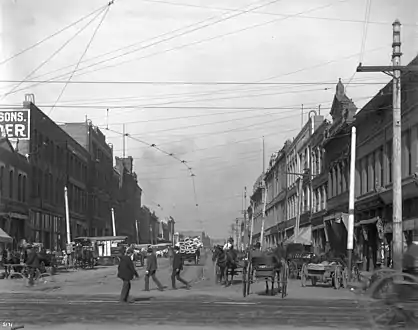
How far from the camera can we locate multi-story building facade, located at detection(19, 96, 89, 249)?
197ft

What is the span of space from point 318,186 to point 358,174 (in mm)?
15520

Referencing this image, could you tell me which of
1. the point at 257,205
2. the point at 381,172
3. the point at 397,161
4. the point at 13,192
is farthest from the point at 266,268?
the point at 257,205

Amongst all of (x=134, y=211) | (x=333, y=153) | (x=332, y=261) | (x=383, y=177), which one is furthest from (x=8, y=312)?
(x=134, y=211)

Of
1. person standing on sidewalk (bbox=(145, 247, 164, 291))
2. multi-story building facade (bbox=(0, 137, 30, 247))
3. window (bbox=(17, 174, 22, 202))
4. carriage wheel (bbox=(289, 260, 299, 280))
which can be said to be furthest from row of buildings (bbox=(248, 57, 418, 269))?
window (bbox=(17, 174, 22, 202))

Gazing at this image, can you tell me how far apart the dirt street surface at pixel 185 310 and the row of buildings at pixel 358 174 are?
1045 centimetres

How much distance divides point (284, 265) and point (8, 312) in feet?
33.0

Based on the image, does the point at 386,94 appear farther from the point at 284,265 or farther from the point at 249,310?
the point at 249,310

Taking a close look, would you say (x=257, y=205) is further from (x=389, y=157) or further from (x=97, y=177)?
(x=389, y=157)

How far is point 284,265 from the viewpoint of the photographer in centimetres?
2420

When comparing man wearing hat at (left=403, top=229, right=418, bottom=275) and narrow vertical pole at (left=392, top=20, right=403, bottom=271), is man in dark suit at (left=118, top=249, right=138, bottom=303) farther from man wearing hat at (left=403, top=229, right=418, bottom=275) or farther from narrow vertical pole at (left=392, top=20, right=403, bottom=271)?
narrow vertical pole at (left=392, top=20, right=403, bottom=271)

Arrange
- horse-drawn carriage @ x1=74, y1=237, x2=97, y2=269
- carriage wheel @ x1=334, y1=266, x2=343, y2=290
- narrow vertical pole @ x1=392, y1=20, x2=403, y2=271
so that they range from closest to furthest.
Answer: narrow vertical pole @ x1=392, y1=20, x2=403, y2=271 < carriage wheel @ x1=334, y1=266, x2=343, y2=290 < horse-drawn carriage @ x1=74, y1=237, x2=97, y2=269

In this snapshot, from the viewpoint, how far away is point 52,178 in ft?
222

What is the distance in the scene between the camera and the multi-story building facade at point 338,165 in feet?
154

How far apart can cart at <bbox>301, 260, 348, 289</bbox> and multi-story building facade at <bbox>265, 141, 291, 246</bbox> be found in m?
50.0
